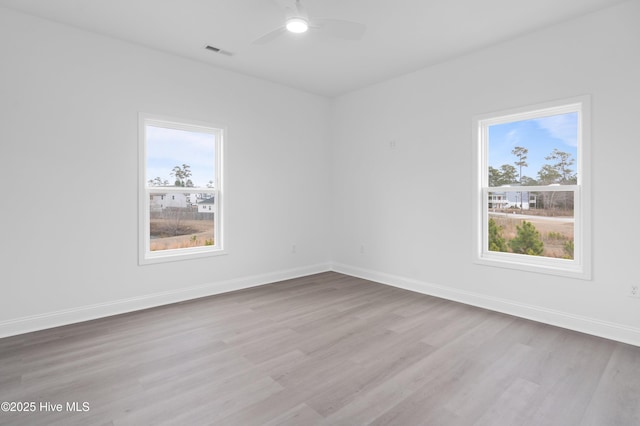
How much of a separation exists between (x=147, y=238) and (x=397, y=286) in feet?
10.9

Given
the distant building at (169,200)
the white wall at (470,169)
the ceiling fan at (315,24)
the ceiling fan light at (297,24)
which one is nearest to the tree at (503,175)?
the white wall at (470,169)

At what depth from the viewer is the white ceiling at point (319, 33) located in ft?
9.62

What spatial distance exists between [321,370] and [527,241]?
8.97ft

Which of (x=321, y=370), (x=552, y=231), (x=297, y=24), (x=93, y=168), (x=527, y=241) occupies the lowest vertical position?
(x=321, y=370)

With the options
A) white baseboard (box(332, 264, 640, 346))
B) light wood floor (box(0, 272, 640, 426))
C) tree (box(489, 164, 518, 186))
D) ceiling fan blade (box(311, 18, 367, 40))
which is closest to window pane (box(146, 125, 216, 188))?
light wood floor (box(0, 272, 640, 426))

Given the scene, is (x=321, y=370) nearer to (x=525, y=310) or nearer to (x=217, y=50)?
(x=525, y=310)

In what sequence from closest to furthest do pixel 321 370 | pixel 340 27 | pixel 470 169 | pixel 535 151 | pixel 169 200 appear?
pixel 321 370, pixel 340 27, pixel 535 151, pixel 470 169, pixel 169 200

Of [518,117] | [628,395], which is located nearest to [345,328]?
[628,395]

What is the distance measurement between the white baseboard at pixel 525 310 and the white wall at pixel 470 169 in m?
Result: 0.01

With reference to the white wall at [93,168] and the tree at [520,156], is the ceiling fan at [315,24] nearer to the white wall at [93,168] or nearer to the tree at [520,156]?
the white wall at [93,168]

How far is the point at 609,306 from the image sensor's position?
3.00m

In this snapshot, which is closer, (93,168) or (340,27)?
(340,27)

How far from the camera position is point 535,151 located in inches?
141

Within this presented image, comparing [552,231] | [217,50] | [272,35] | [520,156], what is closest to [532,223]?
[552,231]
